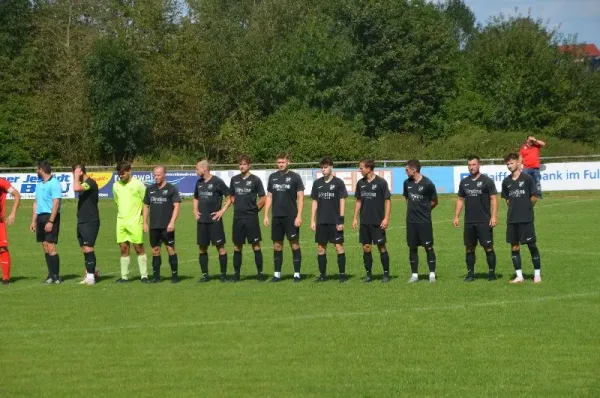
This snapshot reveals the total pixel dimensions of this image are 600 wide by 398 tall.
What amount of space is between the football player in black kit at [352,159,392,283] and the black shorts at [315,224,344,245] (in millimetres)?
359

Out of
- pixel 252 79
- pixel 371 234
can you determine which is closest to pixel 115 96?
pixel 252 79

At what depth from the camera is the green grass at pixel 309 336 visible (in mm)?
10422

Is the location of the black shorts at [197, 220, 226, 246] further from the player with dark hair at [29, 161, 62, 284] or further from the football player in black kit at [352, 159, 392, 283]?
the player with dark hair at [29, 161, 62, 284]

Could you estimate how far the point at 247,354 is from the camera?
11898 millimetres

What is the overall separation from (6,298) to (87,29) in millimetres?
54249

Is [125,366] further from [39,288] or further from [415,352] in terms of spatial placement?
[39,288]

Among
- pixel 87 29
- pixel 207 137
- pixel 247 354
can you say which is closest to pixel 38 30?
pixel 87 29

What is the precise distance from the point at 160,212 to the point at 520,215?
6.22 meters

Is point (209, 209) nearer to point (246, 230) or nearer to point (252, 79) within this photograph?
point (246, 230)

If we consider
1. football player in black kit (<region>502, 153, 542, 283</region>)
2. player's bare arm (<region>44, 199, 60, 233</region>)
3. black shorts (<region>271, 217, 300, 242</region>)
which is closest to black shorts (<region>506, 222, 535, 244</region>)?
football player in black kit (<region>502, 153, 542, 283</region>)

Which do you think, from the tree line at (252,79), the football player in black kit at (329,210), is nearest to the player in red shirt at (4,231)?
the football player in black kit at (329,210)

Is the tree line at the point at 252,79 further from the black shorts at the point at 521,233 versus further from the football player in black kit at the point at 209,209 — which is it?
the black shorts at the point at 521,233

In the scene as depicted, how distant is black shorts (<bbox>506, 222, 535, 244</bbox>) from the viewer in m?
17.4

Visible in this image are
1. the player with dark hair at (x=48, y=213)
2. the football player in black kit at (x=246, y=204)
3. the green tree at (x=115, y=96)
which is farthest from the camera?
the green tree at (x=115, y=96)
